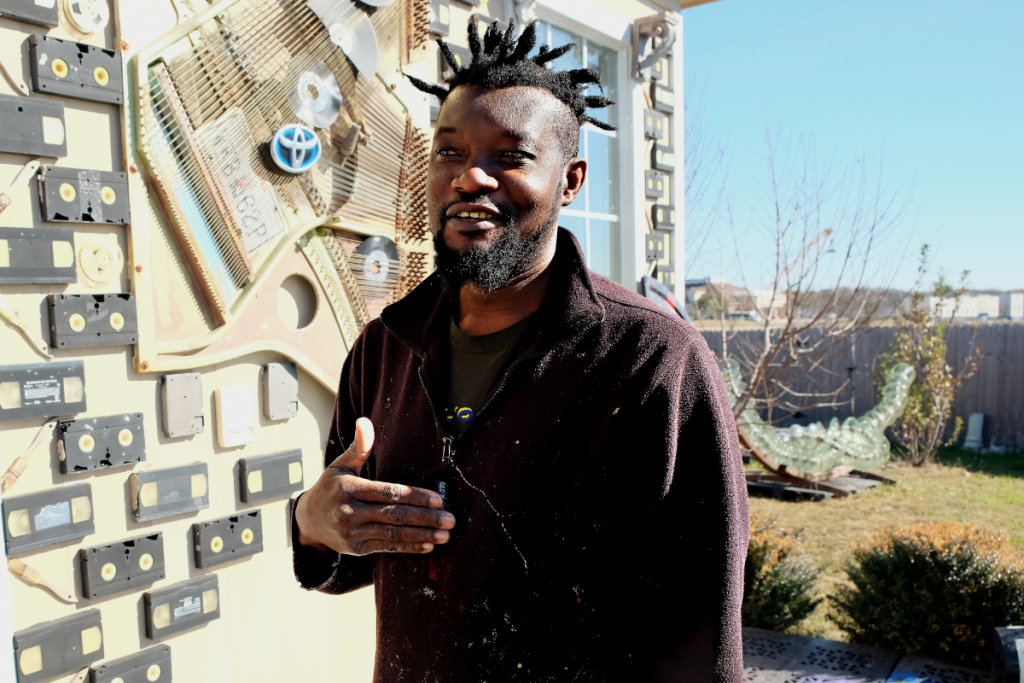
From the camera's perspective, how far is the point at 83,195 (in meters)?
2.14

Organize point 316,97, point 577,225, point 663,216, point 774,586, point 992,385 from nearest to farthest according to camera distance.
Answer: point 316,97
point 774,586
point 577,225
point 663,216
point 992,385

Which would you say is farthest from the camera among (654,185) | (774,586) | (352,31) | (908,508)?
(908,508)

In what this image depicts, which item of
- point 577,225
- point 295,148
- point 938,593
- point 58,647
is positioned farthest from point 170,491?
point 938,593

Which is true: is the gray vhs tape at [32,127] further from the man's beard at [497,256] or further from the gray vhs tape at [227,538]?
the man's beard at [497,256]

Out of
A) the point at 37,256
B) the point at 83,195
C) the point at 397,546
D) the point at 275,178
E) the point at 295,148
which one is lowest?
the point at 397,546

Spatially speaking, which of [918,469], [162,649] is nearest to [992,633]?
[162,649]

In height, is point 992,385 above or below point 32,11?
below

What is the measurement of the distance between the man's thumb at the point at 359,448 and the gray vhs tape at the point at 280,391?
4.80ft

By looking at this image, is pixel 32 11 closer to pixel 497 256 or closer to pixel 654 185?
pixel 497 256

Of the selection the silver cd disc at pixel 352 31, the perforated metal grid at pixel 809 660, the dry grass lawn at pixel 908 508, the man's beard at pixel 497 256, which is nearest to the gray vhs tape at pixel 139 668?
the man's beard at pixel 497 256

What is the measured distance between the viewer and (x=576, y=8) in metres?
4.30

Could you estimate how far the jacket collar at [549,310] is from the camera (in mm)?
1299

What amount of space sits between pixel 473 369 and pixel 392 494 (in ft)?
0.97

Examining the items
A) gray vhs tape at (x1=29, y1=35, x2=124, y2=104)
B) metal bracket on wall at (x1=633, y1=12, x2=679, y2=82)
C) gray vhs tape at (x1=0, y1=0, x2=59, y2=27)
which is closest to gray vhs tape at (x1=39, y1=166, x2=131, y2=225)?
gray vhs tape at (x1=29, y1=35, x2=124, y2=104)
